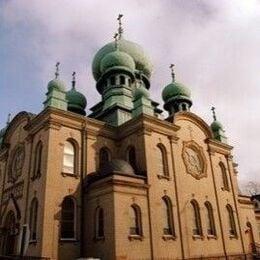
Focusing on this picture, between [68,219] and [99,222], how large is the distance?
6.02 feet

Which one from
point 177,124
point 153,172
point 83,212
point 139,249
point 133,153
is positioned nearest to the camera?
point 139,249

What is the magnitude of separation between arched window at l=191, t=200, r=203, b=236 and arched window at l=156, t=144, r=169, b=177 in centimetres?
324

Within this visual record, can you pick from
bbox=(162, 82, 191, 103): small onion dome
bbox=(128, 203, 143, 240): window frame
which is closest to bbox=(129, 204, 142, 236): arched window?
bbox=(128, 203, 143, 240): window frame

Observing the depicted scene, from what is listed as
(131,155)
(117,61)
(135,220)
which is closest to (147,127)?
(131,155)

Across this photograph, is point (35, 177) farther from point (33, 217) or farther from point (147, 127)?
point (147, 127)

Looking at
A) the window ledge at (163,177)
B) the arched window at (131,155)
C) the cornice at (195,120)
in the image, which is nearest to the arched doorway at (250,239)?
the cornice at (195,120)

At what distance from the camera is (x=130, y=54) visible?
32.6 metres

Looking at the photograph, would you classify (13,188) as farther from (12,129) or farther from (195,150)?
(195,150)

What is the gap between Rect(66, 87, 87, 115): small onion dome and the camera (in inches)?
1196

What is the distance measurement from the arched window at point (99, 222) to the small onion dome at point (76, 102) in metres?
12.8

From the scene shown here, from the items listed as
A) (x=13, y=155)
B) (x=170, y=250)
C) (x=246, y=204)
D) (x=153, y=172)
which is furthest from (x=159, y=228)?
(x=246, y=204)

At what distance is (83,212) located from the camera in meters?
20.2

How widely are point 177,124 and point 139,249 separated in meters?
9.88

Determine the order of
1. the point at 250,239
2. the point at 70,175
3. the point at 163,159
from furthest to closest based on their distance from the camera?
the point at 250,239
the point at 163,159
the point at 70,175
